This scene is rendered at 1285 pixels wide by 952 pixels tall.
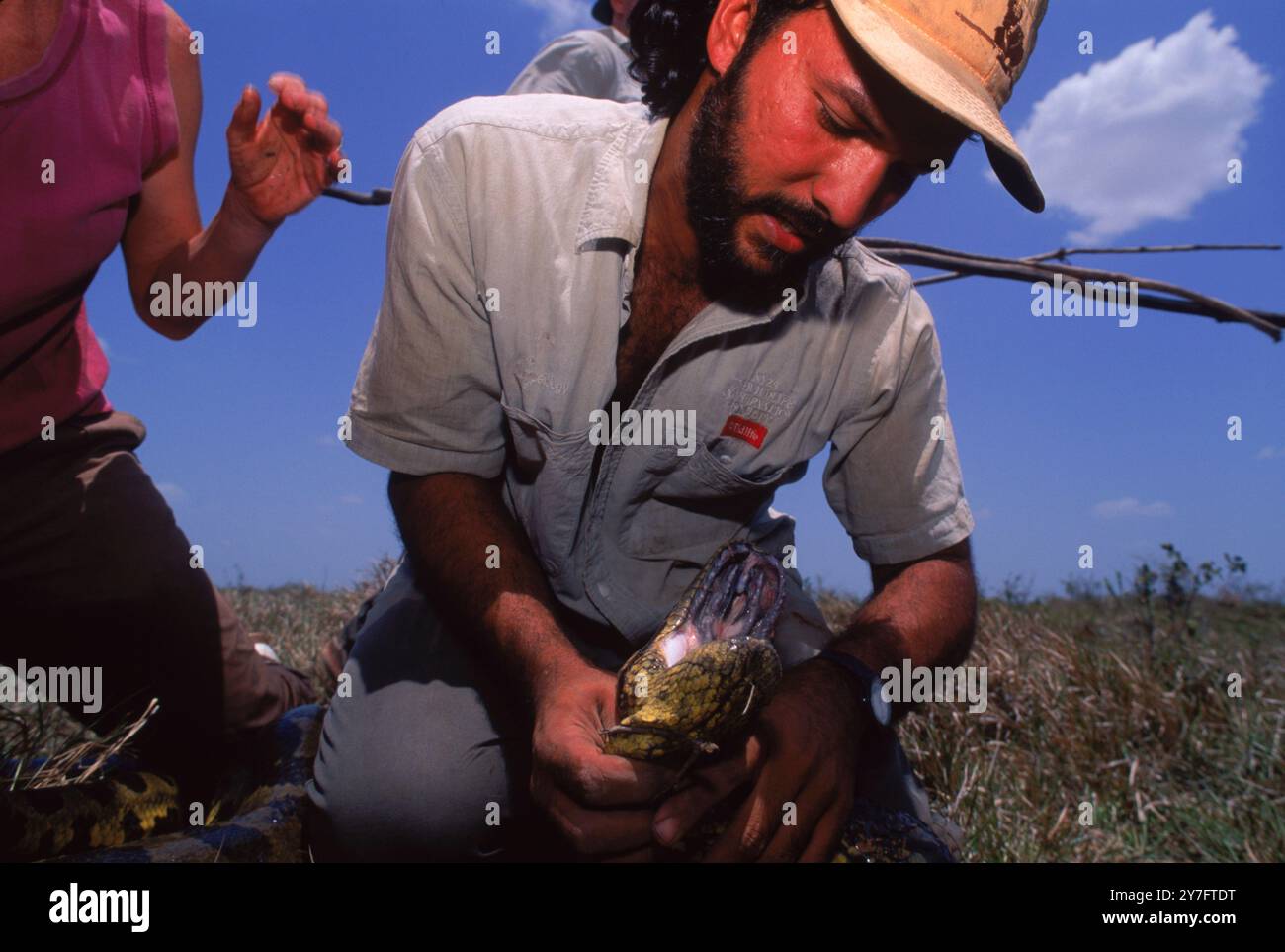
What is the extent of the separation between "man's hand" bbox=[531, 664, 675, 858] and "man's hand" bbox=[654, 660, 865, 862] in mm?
96

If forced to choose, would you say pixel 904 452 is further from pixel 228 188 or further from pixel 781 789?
pixel 228 188

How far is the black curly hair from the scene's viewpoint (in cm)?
364

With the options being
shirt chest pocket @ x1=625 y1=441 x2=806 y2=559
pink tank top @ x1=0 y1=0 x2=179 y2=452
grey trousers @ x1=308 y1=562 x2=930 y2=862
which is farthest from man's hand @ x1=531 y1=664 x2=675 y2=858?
pink tank top @ x1=0 y1=0 x2=179 y2=452

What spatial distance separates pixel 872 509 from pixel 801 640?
595mm

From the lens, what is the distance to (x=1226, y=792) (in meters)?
4.11

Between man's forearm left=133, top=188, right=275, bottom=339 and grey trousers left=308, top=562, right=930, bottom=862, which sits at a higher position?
man's forearm left=133, top=188, right=275, bottom=339

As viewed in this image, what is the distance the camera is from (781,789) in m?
2.26

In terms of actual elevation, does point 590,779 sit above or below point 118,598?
below

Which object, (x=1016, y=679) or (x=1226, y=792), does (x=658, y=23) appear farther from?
(x=1226, y=792)

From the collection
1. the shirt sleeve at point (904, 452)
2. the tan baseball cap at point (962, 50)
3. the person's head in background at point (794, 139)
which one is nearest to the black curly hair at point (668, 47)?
the person's head in background at point (794, 139)

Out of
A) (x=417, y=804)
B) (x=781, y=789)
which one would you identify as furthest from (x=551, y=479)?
(x=781, y=789)

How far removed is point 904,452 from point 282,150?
2.53 metres

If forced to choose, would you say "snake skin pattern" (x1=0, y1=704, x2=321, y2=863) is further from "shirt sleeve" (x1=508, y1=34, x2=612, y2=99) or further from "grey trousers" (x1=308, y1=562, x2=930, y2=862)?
"shirt sleeve" (x1=508, y1=34, x2=612, y2=99)
